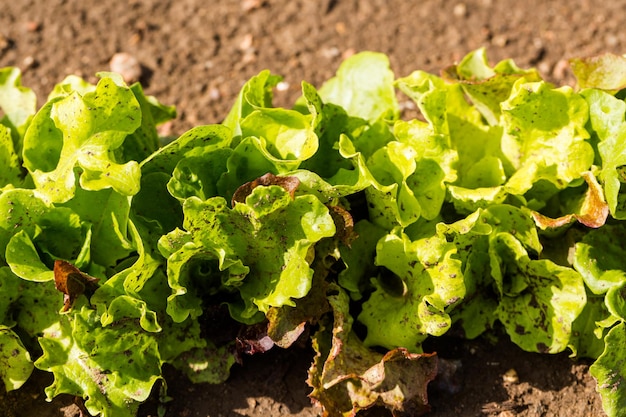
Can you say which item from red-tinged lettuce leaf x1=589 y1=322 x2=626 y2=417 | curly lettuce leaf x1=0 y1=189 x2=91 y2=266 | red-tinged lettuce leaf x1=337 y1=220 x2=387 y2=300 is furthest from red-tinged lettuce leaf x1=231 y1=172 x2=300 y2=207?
red-tinged lettuce leaf x1=589 y1=322 x2=626 y2=417

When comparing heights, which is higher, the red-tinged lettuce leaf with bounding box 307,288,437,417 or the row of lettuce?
the row of lettuce

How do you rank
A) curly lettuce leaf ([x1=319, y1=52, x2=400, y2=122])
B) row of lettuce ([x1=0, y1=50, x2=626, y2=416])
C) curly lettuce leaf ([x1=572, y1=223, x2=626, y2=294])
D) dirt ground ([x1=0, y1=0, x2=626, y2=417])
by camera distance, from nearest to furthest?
row of lettuce ([x1=0, y1=50, x2=626, y2=416]), curly lettuce leaf ([x1=572, y1=223, x2=626, y2=294]), curly lettuce leaf ([x1=319, y1=52, x2=400, y2=122]), dirt ground ([x1=0, y1=0, x2=626, y2=417])

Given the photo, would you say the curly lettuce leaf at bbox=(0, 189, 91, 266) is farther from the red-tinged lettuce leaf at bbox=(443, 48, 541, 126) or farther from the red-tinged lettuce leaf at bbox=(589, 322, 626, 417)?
the red-tinged lettuce leaf at bbox=(589, 322, 626, 417)

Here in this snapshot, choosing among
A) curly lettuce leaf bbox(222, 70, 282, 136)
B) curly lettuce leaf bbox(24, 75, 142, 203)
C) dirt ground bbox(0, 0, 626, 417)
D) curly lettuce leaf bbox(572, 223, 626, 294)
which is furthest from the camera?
dirt ground bbox(0, 0, 626, 417)

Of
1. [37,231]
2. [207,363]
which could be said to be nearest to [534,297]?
[207,363]

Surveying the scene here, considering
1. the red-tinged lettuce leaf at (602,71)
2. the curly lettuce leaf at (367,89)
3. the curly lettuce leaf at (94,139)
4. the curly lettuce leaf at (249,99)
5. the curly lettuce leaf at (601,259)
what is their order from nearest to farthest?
1. the curly lettuce leaf at (94,139)
2. the curly lettuce leaf at (601,259)
3. the curly lettuce leaf at (249,99)
4. the red-tinged lettuce leaf at (602,71)
5. the curly lettuce leaf at (367,89)

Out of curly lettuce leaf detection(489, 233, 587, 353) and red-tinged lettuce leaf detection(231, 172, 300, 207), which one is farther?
curly lettuce leaf detection(489, 233, 587, 353)

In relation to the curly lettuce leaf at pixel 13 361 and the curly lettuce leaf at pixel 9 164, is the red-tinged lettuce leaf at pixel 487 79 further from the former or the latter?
the curly lettuce leaf at pixel 13 361

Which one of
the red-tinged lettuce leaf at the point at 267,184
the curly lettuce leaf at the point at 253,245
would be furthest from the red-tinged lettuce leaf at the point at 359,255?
the red-tinged lettuce leaf at the point at 267,184
